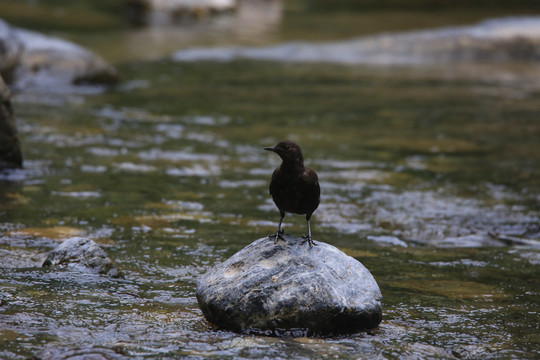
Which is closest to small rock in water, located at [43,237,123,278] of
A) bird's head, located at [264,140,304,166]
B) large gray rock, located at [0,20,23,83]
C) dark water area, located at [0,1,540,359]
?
dark water area, located at [0,1,540,359]

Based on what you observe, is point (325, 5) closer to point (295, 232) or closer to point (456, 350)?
point (295, 232)

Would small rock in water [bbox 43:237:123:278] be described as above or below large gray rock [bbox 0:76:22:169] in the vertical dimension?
below

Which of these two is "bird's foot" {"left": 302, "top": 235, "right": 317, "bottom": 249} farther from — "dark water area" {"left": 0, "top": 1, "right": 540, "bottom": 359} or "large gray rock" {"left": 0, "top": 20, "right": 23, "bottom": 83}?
"large gray rock" {"left": 0, "top": 20, "right": 23, "bottom": 83}

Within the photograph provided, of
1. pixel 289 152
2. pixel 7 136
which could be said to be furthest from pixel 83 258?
pixel 7 136

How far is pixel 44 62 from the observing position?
15523 mm

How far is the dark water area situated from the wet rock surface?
572 mm

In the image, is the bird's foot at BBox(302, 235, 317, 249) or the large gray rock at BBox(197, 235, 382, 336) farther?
the bird's foot at BBox(302, 235, 317, 249)

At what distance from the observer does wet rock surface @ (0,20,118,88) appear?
15016mm

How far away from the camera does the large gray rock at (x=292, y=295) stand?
470 centimetres

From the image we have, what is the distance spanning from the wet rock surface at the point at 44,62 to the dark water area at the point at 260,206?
22.5 inches

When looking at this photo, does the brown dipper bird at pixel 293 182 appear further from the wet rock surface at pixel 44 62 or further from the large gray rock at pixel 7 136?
the wet rock surface at pixel 44 62

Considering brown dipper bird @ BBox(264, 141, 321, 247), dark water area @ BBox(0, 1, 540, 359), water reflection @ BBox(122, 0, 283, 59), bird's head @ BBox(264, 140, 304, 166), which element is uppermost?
water reflection @ BBox(122, 0, 283, 59)

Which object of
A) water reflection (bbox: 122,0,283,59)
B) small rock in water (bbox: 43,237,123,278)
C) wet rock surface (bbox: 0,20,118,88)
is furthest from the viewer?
water reflection (bbox: 122,0,283,59)

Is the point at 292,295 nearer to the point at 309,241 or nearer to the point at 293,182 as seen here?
the point at 309,241
